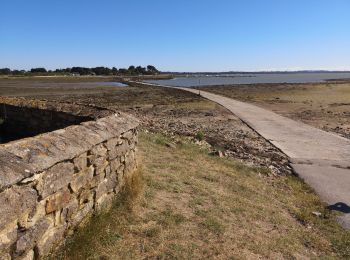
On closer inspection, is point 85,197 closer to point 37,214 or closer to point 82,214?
point 82,214

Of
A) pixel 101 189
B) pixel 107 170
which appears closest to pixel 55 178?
pixel 101 189

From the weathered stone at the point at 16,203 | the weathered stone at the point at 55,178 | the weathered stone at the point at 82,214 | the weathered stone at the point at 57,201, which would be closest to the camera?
the weathered stone at the point at 16,203

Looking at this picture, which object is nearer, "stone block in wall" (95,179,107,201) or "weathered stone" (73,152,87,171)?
"weathered stone" (73,152,87,171)

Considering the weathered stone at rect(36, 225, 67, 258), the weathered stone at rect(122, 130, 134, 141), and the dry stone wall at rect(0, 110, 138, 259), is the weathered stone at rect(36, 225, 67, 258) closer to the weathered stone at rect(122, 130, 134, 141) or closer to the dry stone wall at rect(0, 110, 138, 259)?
the dry stone wall at rect(0, 110, 138, 259)

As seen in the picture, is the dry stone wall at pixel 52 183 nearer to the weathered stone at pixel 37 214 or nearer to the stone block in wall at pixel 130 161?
the weathered stone at pixel 37 214

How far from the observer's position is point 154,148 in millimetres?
10172

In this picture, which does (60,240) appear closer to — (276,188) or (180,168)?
(180,168)

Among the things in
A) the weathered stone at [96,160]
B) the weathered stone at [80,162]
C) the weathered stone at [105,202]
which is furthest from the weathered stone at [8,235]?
the weathered stone at [105,202]

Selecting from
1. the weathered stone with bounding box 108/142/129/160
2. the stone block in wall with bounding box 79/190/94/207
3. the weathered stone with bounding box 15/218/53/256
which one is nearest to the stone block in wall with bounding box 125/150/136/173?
the weathered stone with bounding box 108/142/129/160

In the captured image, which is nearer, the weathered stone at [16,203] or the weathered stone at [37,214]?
the weathered stone at [16,203]

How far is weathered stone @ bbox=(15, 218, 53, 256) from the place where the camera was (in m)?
3.36

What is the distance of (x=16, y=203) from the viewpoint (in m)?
3.21

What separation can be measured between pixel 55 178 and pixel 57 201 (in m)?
0.26

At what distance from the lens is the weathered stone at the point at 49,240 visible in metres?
3.69
